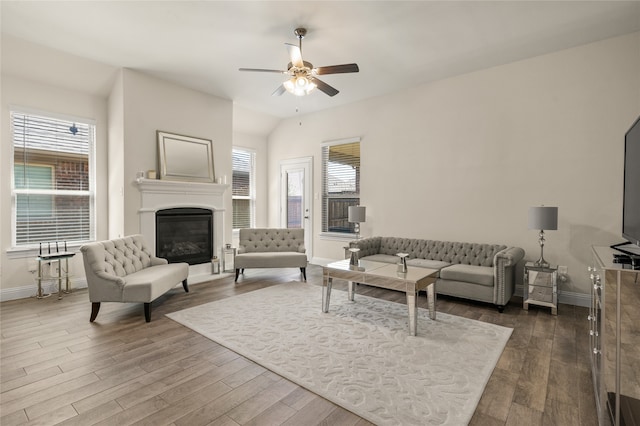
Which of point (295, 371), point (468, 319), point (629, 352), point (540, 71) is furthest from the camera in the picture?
point (540, 71)

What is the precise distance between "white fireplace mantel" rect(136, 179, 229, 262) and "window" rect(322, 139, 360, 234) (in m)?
2.10

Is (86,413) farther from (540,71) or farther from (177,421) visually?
(540,71)

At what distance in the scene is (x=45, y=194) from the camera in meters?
4.79

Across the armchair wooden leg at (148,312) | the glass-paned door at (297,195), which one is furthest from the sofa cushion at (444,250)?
the armchair wooden leg at (148,312)

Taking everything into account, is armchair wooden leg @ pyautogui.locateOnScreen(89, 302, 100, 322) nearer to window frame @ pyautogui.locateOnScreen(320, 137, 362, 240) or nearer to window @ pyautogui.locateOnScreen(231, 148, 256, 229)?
window @ pyautogui.locateOnScreen(231, 148, 256, 229)

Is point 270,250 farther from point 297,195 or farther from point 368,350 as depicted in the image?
point 368,350

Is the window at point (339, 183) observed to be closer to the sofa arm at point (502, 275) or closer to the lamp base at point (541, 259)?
the sofa arm at point (502, 275)

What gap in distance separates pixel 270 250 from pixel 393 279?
9.98 feet

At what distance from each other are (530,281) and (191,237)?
5314 millimetres

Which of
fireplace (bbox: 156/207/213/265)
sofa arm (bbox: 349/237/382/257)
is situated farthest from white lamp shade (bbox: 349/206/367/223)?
fireplace (bbox: 156/207/213/265)

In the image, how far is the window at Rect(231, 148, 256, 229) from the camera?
7.55 meters

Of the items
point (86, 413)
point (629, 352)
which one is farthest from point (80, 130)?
point (629, 352)

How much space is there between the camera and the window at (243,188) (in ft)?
24.8

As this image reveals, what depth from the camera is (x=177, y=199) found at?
18.1ft
